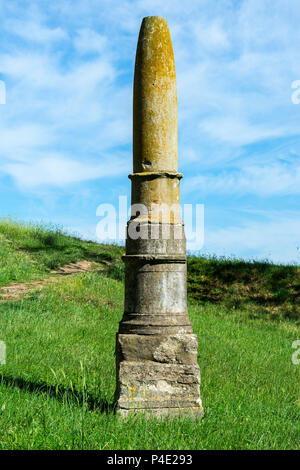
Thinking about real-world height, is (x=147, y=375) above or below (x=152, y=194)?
below

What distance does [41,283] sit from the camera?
11.7 metres

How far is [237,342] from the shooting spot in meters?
8.71

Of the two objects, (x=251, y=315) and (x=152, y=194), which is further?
(x=251, y=315)

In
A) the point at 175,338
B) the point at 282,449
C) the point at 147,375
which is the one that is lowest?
the point at 282,449

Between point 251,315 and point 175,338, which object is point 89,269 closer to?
point 251,315

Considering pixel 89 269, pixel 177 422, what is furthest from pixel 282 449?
pixel 89 269

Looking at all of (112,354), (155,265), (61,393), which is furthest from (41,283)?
(155,265)

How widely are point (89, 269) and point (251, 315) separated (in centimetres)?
501

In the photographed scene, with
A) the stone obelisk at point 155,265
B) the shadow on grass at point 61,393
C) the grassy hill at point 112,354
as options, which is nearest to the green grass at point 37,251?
the grassy hill at point 112,354

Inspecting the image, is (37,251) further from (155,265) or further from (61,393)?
(155,265)

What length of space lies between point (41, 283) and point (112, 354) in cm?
531

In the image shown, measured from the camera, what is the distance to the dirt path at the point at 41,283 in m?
10.3
